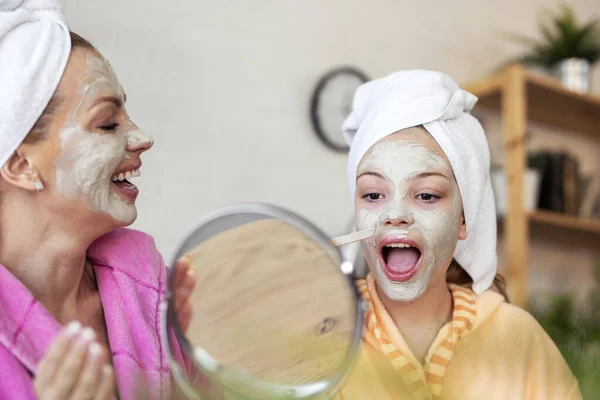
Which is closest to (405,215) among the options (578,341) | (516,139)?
(578,341)

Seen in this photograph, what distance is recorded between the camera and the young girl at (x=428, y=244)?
594 millimetres

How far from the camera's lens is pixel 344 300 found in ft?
1.38

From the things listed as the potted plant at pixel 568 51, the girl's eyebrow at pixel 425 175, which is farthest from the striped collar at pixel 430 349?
the potted plant at pixel 568 51

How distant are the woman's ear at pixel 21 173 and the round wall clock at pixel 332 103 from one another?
1.98 ft

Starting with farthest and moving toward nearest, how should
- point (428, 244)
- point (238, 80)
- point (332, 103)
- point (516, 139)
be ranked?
point (516, 139) → point (332, 103) → point (238, 80) → point (428, 244)

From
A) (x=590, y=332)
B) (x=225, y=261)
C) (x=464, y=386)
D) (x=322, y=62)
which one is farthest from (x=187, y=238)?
(x=322, y=62)

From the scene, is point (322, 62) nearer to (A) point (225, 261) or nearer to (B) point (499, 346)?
(B) point (499, 346)

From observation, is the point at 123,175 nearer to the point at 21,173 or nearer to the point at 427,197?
the point at 21,173

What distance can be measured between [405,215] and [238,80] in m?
0.45

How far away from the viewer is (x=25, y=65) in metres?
0.50

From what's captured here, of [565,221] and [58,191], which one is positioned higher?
[58,191]

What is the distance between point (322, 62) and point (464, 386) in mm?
683

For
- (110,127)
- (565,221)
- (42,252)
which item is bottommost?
(565,221)

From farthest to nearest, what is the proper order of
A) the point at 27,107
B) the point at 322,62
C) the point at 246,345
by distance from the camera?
the point at 322,62, the point at 27,107, the point at 246,345
